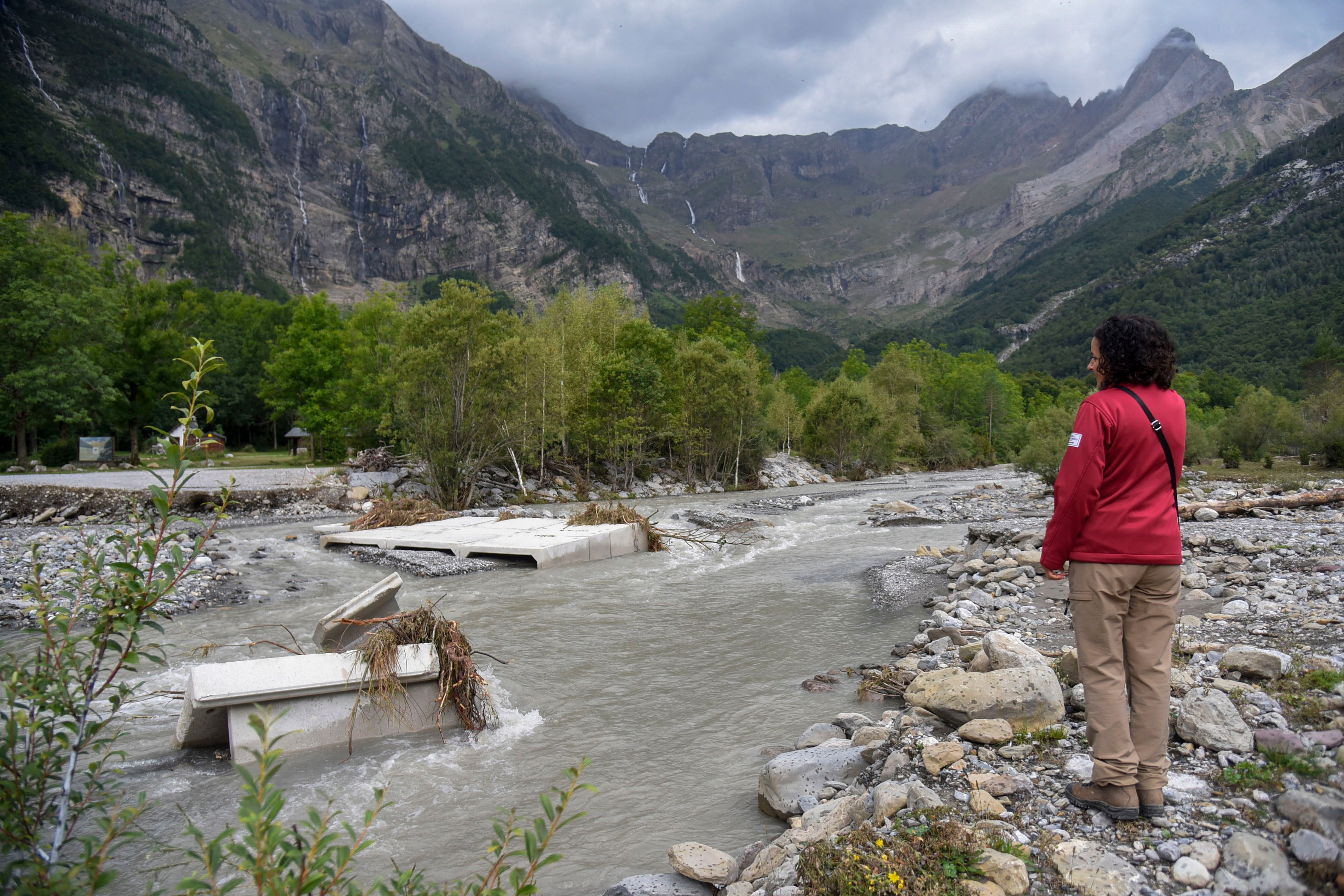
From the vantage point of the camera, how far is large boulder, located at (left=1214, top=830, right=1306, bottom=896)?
2.70m

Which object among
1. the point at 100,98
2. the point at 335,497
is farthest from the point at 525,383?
the point at 100,98

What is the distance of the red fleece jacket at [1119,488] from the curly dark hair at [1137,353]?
0.12 metres

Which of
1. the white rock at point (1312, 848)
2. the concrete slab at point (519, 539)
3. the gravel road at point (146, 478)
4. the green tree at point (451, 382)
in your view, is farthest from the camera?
the green tree at point (451, 382)

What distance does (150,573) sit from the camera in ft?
7.76

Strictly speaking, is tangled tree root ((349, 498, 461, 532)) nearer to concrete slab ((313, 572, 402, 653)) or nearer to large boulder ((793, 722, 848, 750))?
concrete slab ((313, 572, 402, 653))

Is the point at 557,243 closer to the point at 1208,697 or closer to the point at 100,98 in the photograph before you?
the point at 100,98

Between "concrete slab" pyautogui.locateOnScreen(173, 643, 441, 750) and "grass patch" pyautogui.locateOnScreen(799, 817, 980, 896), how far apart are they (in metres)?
4.23

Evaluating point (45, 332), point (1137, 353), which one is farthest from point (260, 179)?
point (1137, 353)

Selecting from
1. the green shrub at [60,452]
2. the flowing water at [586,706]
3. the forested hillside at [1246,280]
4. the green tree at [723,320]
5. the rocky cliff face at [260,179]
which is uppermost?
the rocky cliff face at [260,179]

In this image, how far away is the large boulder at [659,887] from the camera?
3.73 meters

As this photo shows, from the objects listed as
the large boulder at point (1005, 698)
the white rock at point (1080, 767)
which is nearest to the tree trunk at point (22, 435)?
the large boulder at point (1005, 698)

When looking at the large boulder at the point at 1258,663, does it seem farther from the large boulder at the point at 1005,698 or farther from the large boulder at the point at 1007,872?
the large boulder at the point at 1007,872

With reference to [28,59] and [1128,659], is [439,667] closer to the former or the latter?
[1128,659]

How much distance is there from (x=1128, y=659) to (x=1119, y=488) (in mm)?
971
